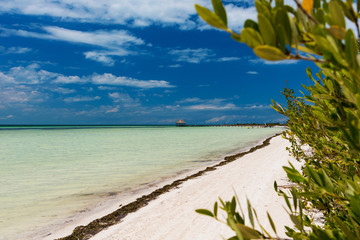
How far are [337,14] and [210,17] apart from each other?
49 cm

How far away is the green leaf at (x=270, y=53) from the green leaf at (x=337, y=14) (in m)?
0.24

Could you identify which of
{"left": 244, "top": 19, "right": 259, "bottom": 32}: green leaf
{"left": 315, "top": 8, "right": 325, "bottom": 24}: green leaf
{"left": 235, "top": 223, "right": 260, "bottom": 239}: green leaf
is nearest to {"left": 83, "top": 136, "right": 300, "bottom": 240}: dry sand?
{"left": 235, "top": 223, "right": 260, "bottom": 239}: green leaf

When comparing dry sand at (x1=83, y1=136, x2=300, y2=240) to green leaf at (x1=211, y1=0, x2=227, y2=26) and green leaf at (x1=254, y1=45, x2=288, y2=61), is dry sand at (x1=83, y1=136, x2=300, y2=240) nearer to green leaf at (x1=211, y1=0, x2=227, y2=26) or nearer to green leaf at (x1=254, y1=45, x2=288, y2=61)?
green leaf at (x1=254, y1=45, x2=288, y2=61)

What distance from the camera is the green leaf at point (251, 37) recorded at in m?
0.95

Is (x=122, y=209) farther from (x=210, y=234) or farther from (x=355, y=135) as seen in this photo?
(x=355, y=135)

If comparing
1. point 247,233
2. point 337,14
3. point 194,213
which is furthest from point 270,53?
point 194,213

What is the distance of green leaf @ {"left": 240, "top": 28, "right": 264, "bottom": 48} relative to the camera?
0.95 m

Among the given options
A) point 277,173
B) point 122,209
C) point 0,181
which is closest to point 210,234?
point 122,209

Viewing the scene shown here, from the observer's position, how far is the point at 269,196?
7.30 meters

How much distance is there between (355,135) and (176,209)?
6.74m

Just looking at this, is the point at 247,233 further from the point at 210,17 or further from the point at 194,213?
the point at 194,213

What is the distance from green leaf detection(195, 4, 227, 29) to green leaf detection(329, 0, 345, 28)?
1.34 feet

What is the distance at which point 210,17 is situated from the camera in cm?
100

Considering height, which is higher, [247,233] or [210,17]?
[210,17]
